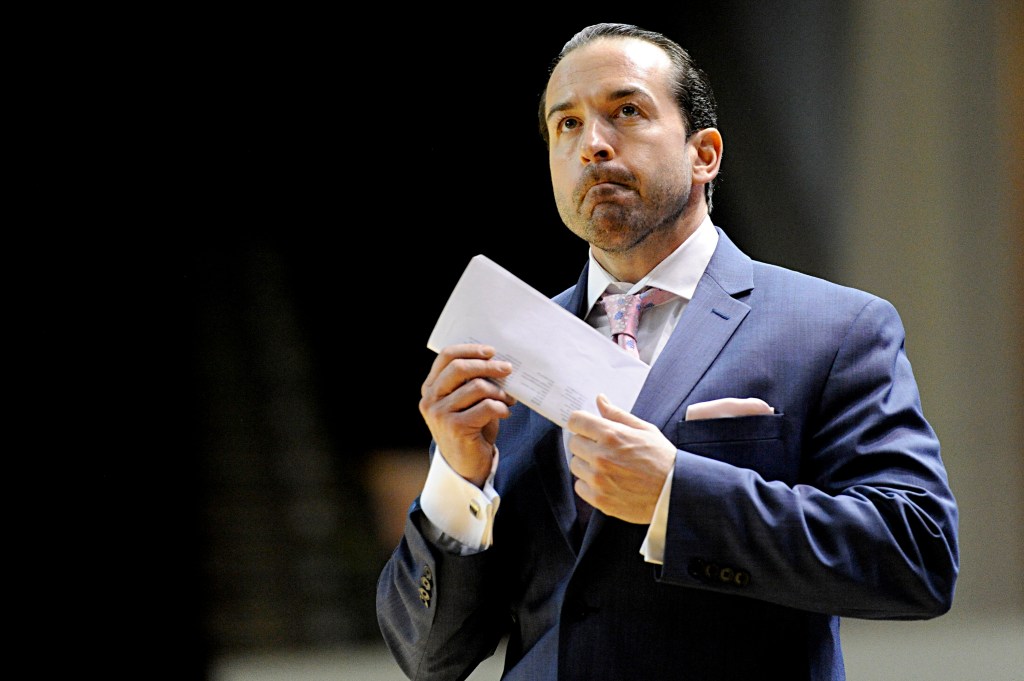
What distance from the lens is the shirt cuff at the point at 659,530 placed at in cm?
123

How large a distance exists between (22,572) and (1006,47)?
8.07ft

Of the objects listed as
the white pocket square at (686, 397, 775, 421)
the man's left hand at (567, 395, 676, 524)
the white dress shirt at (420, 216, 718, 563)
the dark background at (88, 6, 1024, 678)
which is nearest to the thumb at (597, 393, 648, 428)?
the man's left hand at (567, 395, 676, 524)

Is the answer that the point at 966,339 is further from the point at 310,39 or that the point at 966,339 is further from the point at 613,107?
the point at 310,39

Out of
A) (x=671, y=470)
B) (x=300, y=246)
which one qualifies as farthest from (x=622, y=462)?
(x=300, y=246)

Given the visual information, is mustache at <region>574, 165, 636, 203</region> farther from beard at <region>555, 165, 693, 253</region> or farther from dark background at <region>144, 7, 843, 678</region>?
dark background at <region>144, 7, 843, 678</region>

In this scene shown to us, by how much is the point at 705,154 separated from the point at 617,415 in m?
0.59

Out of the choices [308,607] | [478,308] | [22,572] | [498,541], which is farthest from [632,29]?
[22,572]

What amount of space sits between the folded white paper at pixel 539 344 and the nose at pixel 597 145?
0.28 metres

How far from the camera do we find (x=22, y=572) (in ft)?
8.07

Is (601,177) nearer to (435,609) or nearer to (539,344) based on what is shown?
(539,344)

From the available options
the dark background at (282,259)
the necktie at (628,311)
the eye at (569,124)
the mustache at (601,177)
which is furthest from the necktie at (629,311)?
the dark background at (282,259)

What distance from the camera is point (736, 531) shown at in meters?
1.22

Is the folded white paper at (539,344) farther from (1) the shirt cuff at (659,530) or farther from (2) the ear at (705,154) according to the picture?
(2) the ear at (705,154)

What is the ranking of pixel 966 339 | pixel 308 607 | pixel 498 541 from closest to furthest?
pixel 498 541 → pixel 966 339 → pixel 308 607
